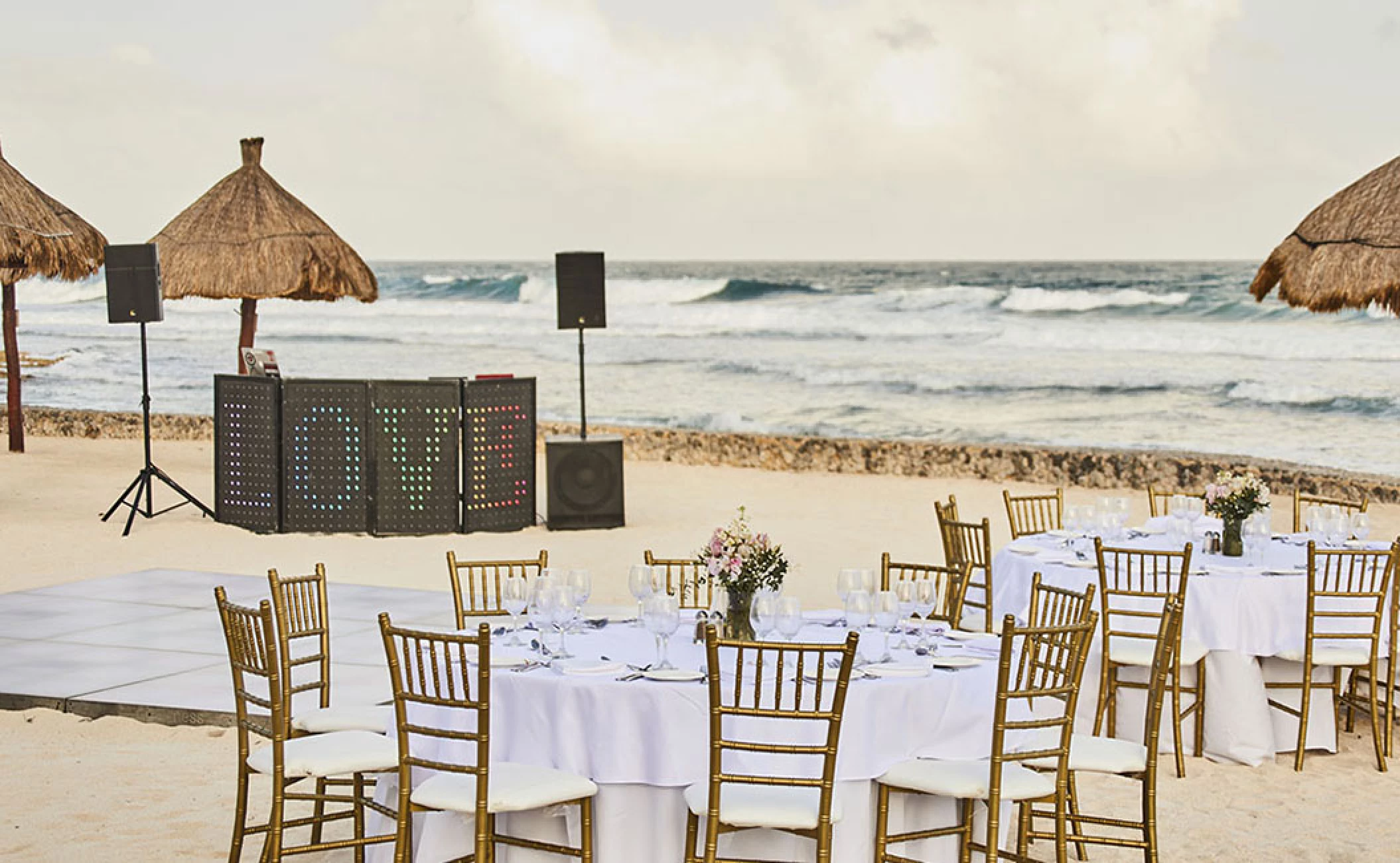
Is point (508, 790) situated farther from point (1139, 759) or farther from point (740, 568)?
point (1139, 759)

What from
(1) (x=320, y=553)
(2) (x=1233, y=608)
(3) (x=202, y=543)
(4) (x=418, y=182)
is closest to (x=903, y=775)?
(2) (x=1233, y=608)

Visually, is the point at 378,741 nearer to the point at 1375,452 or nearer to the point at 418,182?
the point at 1375,452

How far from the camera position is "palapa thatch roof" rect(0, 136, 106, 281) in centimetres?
1252

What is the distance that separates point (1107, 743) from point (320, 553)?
22.8 ft

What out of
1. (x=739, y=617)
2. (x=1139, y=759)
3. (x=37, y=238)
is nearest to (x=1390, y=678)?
(x=1139, y=759)

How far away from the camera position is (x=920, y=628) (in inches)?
188

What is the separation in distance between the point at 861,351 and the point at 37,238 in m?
17.8

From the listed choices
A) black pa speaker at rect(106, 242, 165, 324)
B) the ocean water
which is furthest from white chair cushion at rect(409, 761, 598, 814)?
the ocean water

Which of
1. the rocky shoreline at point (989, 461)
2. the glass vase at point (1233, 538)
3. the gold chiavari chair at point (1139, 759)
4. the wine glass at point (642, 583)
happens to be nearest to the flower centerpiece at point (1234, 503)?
the glass vase at point (1233, 538)

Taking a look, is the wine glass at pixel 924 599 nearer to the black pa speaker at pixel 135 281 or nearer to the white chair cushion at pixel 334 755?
the white chair cushion at pixel 334 755

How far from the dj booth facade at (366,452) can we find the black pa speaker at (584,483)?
0.37m

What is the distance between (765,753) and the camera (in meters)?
3.99

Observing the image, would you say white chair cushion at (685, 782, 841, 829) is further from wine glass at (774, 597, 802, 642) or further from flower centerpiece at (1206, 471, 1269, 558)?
flower centerpiece at (1206, 471, 1269, 558)

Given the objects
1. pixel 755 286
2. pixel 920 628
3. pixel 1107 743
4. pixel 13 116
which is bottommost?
pixel 1107 743
